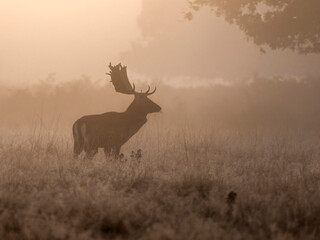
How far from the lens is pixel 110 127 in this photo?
9367 mm

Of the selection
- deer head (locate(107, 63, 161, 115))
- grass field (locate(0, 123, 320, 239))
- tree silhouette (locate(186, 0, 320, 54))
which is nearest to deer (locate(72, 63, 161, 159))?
deer head (locate(107, 63, 161, 115))

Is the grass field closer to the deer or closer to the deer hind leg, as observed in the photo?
the deer hind leg

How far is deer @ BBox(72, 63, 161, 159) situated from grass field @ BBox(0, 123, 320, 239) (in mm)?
415

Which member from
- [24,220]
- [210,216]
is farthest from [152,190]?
[24,220]

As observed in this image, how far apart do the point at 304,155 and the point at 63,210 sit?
7220 millimetres

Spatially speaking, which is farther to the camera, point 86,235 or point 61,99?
point 61,99

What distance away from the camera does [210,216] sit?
19.1 feet

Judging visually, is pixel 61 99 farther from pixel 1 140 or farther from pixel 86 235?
pixel 86 235

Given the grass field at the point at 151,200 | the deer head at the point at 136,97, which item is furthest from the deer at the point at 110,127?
the grass field at the point at 151,200

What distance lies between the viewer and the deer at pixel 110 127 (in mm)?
9289

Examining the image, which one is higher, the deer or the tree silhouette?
the tree silhouette

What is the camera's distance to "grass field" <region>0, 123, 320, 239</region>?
517 cm

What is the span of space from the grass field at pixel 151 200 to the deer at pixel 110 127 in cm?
41

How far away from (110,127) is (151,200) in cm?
326
